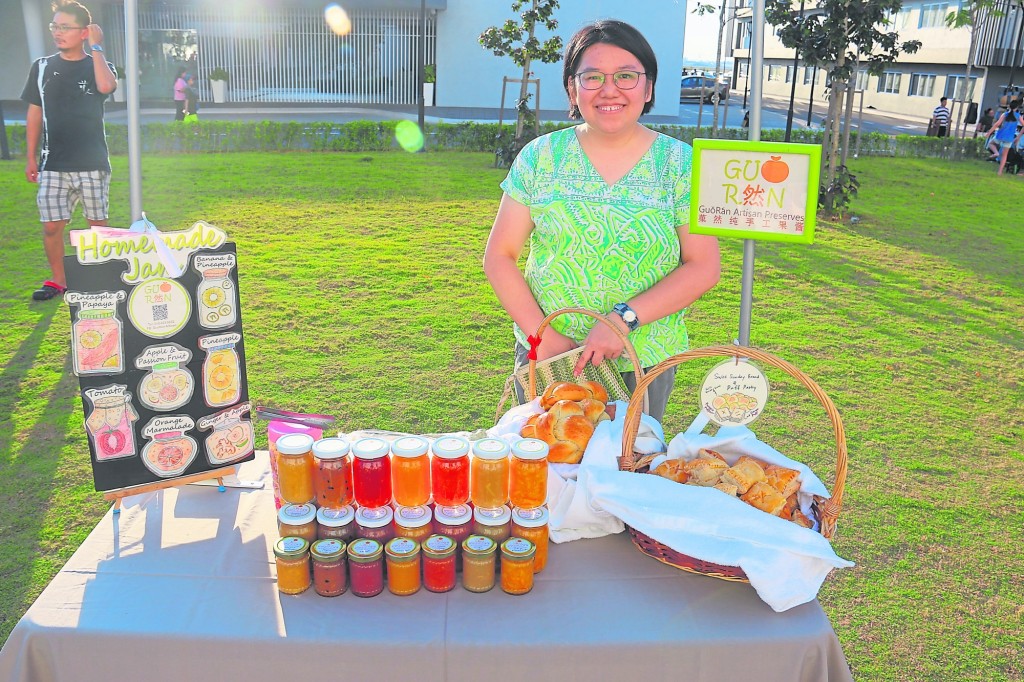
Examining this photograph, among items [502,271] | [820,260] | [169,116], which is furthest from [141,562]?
[169,116]

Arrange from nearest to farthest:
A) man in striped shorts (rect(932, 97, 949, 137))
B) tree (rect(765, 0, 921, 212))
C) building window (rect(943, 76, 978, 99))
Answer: tree (rect(765, 0, 921, 212)) < man in striped shorts (rect(932, 97, 949, 137)) < building window (rect(943, 76, 978, 99))

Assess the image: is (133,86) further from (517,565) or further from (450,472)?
(517,565)

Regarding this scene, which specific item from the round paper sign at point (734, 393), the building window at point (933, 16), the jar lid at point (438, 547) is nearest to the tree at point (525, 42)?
the round paper sign at point (734, 393)

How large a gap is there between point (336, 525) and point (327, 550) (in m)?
0.06

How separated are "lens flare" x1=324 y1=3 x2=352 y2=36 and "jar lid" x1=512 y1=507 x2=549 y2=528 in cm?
2428

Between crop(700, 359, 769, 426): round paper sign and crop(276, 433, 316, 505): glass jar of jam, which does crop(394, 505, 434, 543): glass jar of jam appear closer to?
crop(276, 433, 316, 505): glass jar of jam

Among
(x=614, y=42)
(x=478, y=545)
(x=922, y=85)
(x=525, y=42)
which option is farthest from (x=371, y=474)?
(x=922, y=85)

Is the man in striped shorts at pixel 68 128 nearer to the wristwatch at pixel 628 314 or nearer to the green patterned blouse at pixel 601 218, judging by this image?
the green patterned blouse at pixel 601 218

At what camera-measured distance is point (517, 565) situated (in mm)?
1687

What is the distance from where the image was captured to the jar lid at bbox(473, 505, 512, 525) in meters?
1.75

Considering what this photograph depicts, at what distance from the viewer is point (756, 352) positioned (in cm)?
192

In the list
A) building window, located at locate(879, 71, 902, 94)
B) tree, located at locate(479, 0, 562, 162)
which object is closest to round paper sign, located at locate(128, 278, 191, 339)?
tree, located at locate(479, 0, 562, 162)

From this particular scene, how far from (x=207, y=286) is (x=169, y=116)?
21.1 meters

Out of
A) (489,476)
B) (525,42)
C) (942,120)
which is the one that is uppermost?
(525,42)
